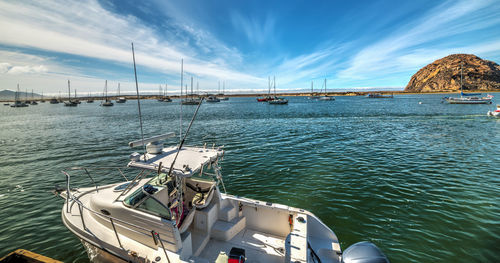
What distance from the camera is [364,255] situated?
4.75 m

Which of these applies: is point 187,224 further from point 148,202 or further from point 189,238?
point 148,202

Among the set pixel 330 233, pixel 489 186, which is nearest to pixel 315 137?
pixel 489 186

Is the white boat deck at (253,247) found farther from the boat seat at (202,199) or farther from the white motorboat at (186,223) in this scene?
the boat seat at (202,199)

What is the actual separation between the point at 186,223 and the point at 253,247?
7.43 ft

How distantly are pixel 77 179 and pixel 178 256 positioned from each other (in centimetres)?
1367

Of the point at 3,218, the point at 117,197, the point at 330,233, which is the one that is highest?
the point at 117,197

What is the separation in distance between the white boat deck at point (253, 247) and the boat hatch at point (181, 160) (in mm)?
2658

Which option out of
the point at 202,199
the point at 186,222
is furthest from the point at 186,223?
the point at 202,199

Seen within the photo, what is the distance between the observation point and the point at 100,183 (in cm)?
1311

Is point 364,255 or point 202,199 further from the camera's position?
point 202,199

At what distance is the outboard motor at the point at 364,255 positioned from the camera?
4.61 metres

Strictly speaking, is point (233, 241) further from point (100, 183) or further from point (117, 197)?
point (100, 183)

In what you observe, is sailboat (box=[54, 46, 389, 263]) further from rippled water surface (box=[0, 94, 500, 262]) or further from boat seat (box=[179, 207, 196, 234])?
rippled water surface (box=[0, 94, 500, 262])

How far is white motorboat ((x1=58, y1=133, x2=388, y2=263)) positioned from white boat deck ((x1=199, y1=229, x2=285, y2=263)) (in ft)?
0.09
